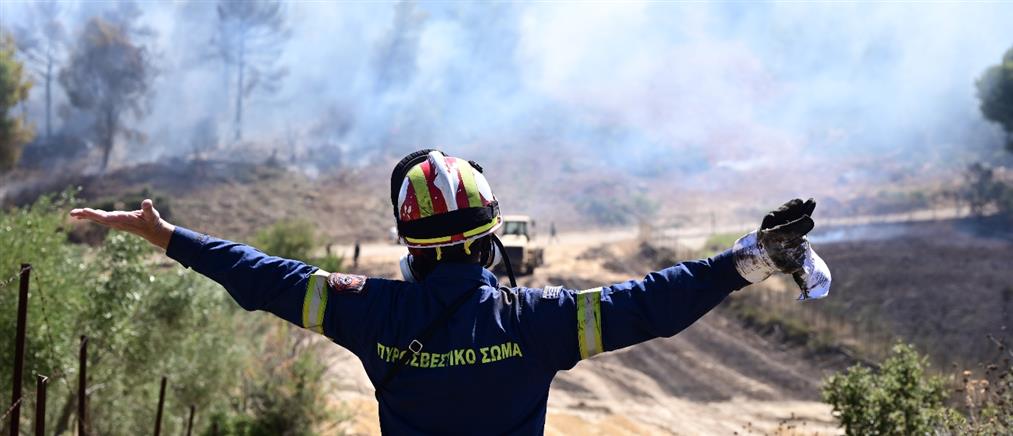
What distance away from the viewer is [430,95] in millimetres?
62781

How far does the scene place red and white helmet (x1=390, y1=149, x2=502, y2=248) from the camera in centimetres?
239

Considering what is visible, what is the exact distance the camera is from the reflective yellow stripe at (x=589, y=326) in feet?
7.19

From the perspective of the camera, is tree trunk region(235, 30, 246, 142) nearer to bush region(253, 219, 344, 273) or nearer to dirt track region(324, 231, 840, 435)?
bush region(253, 219, 344, 273)

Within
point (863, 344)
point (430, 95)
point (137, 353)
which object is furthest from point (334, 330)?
point (430, 95)

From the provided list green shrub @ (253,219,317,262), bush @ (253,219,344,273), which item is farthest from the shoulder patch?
green shrub @ (253,219,317,262)

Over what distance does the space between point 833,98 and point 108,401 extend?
213 ft

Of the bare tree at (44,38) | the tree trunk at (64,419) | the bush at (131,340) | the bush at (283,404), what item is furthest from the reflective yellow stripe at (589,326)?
the bare tree at (44,38)

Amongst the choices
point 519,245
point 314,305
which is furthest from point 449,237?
point 519,245

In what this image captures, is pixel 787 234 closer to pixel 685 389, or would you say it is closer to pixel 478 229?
pixel 478 229

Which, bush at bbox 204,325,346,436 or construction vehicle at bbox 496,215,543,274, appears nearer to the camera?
bush at bbox 204,325,346,436

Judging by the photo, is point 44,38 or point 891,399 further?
point 44,38

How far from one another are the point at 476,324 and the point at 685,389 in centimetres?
1404

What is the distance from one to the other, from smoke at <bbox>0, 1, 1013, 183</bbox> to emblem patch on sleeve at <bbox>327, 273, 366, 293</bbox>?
167ft

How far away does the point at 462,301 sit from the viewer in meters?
2.29
